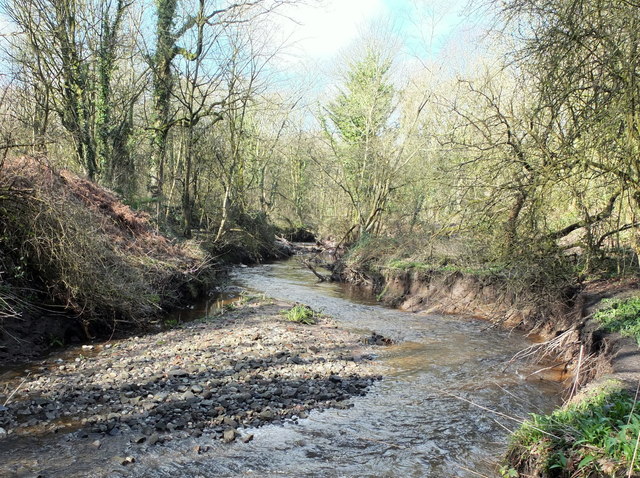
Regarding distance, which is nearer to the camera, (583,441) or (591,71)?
(583,441)

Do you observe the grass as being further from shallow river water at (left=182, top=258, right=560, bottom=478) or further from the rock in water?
the rock in water

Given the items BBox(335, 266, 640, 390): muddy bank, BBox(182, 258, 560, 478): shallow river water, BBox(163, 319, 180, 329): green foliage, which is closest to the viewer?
BBox(182, 258, 560, 478): shallow river water

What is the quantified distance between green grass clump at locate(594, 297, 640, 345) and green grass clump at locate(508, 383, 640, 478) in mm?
2752

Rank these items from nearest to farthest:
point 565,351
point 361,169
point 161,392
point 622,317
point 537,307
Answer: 1. point 161,392
2. point 622,317
3. point 565,351
4. point 537,307
5. point 361,169

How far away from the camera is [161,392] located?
6.37m

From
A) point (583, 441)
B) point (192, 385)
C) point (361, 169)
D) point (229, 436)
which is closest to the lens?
point (583, 441)

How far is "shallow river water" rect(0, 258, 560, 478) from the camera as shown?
187 inches

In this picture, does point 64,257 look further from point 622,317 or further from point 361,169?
point 361,169

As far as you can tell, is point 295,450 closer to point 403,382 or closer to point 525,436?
point 525,436

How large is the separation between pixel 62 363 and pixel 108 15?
12.7 metres

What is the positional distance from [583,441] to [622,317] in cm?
476

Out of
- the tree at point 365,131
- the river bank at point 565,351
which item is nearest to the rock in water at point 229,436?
the river bank at point 565,351

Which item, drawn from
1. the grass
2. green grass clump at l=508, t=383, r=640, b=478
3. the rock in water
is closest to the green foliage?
the rock in water

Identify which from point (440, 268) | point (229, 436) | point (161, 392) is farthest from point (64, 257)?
point (440, 268)
